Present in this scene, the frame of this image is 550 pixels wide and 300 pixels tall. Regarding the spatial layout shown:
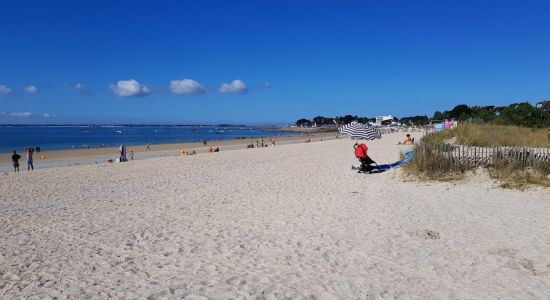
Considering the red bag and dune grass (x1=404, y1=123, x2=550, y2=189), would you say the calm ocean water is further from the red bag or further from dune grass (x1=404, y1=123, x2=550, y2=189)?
dune grass (x1=404, y1=123, x2=550, y2=189)

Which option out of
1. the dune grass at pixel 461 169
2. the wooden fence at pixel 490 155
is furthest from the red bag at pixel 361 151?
the wooden fence at pixel 490 155

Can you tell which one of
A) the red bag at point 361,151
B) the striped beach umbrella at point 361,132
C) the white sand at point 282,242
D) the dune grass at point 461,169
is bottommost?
the white sand at point 282,242

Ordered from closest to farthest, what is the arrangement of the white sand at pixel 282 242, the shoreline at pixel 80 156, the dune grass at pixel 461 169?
the white sand at pixel 282 242 < the dune grass at pixel 461 169 < the shoreline at pixel 80 156

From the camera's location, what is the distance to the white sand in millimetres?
4277

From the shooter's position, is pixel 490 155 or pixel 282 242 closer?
pixel 282 242

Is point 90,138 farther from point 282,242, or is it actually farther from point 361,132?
point 282,242

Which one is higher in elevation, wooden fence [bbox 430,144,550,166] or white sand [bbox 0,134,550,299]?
wooden fence [bbox 430,144,550,166]

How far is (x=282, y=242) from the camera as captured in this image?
5875 millimetres

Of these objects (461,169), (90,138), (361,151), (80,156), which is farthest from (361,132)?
(90,138)

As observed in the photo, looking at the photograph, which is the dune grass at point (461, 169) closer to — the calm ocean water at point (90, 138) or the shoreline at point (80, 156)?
the shoreline at point (80, 156)

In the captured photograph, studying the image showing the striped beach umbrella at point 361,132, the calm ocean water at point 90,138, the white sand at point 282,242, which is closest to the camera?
the white sand at point 282,242

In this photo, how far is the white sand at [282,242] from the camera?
428 centimetres

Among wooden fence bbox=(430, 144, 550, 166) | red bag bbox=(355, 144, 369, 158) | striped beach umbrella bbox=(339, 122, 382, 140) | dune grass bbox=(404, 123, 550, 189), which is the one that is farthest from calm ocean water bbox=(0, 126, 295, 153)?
wooden fence bbox=(430, 144, 550, 166)

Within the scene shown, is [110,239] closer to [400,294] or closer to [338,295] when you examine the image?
[338,295]
